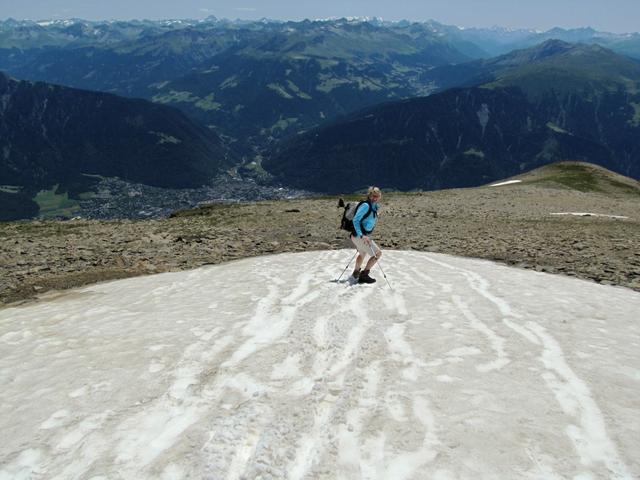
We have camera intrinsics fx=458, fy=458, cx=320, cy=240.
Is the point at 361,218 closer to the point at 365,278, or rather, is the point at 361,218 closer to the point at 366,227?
the point at 366,227

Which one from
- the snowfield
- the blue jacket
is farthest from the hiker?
the snowfield

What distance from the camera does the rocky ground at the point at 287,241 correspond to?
20844mm

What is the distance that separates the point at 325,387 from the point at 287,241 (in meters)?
19.0

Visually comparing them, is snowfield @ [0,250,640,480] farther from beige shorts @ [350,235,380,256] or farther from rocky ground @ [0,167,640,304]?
rocky ground @ [0,167,640,304]

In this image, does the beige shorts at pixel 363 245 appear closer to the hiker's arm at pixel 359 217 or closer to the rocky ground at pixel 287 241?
the hiker's arm at pixel 359 217

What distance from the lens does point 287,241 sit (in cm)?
2781

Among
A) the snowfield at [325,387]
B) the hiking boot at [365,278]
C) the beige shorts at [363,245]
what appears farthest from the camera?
the hiking boot at [365,278]

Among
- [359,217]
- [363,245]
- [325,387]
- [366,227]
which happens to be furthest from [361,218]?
[325,387]

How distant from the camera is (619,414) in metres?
8.08

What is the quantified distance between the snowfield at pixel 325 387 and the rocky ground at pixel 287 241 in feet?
18.4

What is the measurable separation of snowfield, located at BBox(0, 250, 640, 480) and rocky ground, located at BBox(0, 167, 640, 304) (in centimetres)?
560

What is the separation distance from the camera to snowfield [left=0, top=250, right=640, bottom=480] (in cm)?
696

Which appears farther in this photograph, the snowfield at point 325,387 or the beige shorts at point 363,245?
the beige shorts at point 363,245

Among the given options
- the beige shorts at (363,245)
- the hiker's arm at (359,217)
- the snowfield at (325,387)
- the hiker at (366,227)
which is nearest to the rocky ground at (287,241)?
the hiker at (366,227)
